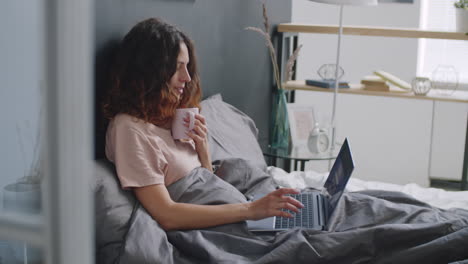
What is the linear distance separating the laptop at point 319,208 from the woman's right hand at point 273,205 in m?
0.06

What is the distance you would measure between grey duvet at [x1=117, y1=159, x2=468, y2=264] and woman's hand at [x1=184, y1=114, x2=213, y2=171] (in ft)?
0.59

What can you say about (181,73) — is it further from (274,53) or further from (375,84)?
(375,84)

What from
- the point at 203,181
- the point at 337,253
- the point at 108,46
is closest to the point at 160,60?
the point at 108,46

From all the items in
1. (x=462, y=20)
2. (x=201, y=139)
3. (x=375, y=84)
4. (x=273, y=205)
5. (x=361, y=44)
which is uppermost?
(x=462, y=20)

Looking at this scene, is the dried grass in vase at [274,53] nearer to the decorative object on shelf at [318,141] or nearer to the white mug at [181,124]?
the decorative object on shelf at [318,141]

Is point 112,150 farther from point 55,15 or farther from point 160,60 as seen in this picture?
point 55,15

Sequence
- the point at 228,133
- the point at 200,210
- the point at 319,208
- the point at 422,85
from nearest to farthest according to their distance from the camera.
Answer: the point at 200,210, the point at 319,208, the point at 228,133, the point at 422,85

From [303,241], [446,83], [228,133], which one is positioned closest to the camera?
[303,241]

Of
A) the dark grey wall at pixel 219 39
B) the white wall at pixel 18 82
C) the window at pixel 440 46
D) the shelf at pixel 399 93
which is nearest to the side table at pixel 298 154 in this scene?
the dark grey wall at pixel 219 39

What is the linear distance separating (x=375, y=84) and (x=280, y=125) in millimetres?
640

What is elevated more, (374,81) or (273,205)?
(374,81)

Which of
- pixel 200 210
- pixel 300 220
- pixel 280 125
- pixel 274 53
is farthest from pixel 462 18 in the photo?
pixel 200 210

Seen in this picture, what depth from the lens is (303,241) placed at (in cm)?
153

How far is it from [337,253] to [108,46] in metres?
0.92
